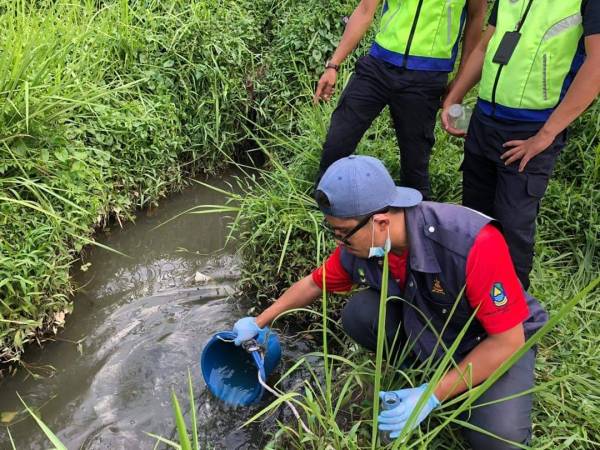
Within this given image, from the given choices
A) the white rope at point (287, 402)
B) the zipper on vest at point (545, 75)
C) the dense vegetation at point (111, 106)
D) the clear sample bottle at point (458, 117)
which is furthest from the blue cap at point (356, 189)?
the dense vegetation at point (111, 106)

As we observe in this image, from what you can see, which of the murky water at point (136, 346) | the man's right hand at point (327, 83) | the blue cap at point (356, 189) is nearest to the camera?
the blue cap at point (356, 189)

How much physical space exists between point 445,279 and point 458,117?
115 cm

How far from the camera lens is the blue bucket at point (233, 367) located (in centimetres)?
236

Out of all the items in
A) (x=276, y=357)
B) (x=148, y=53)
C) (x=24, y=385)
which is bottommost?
(x=24, y=385)

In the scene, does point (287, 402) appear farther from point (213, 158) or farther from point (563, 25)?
point (213, 158)

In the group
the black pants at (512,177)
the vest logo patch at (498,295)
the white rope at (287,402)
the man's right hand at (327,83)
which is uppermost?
the man's right hand at (327,83)

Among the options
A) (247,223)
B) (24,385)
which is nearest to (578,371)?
(247,223)

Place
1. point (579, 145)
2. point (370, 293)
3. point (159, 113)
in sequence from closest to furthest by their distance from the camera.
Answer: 1. point (370, 293)
2. point (579, 145)
3. point (159, 113)

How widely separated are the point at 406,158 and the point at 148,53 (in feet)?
7.87

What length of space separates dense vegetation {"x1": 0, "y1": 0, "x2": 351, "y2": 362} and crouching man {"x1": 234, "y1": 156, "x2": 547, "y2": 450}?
1.78 m

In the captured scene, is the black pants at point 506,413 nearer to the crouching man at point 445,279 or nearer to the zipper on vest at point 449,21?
the crouching man at point 445,279

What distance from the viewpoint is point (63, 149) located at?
10.6 ft

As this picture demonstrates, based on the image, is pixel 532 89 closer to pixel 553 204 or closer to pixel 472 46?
pixel 472 46

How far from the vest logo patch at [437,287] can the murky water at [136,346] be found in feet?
3.58
